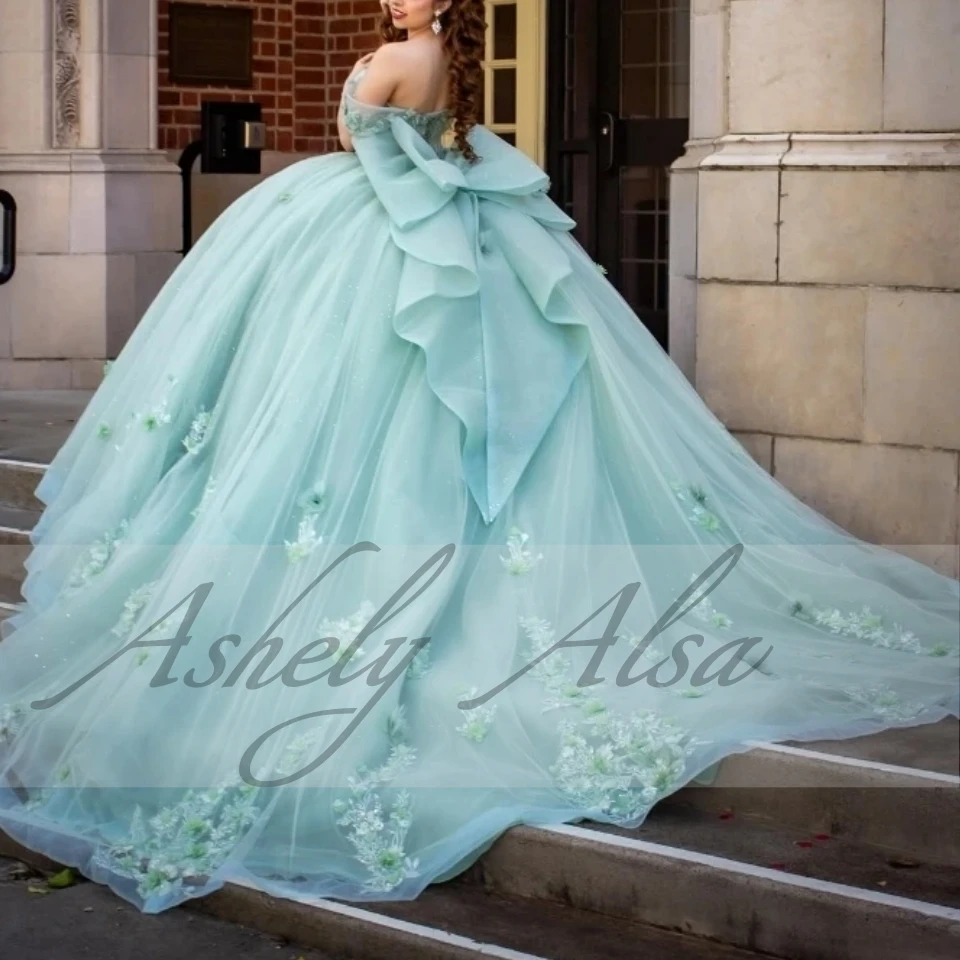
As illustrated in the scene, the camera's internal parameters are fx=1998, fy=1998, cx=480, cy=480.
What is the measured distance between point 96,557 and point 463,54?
156 cm

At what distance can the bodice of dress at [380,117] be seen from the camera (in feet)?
16.7

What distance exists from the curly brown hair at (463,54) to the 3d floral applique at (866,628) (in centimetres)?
146

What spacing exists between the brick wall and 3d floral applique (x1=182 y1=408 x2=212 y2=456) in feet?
19.0

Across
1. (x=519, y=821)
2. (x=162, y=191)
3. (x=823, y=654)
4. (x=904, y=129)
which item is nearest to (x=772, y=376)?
(x=904, y=129)

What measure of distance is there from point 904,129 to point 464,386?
1576 millimetres

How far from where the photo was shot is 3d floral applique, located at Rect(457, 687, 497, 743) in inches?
165

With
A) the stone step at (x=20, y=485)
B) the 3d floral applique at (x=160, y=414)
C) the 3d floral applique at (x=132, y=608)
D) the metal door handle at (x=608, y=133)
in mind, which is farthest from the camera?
the metal door handle at (x=608, y=133)

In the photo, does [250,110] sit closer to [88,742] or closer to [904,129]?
[904,129]

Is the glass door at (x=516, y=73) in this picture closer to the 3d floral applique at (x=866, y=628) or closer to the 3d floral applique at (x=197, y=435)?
the 3d floral applique at (x=197, y=435)

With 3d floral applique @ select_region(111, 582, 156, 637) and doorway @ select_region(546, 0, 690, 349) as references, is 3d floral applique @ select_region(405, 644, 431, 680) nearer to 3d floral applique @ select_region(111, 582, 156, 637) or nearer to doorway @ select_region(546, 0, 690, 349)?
3d floral applique @ select_region(111, 582, 156, 637)

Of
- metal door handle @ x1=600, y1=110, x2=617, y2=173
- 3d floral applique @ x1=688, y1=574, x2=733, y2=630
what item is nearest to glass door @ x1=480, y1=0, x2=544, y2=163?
metal door handle @ x1=600, y1=110, x2=617, y2=173

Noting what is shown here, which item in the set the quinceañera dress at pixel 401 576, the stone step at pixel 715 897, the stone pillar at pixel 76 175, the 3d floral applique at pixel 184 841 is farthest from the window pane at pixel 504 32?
the stone step at pixel 715 897

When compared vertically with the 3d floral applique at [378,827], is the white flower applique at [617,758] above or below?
above

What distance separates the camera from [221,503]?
4613mm
